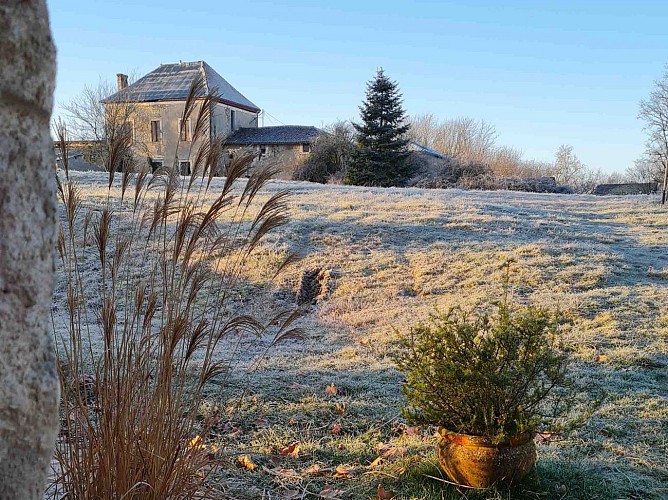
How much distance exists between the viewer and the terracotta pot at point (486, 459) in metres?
2.26

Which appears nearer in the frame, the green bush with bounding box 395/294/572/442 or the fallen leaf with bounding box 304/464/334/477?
the green bush with bounding box 395/294/572/442

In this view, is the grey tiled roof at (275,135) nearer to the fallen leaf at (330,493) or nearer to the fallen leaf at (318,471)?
the fallen leaf at (318,471)

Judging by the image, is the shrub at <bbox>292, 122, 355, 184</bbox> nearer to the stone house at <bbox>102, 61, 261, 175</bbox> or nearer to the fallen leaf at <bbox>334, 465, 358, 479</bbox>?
the stone house at <bbox>102, 61, 261, 175</bbox>

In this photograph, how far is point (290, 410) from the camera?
11.3ft

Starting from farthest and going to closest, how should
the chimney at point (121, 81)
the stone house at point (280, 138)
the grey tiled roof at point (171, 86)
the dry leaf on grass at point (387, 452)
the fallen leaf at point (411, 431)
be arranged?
the chimney at point (121, 81) < the stone house at point (280, 138) < the grey tiled roof at point (171, 86) < the fallen leaf at point (411, 431) < the dry leaf on grass at point (387, 452)

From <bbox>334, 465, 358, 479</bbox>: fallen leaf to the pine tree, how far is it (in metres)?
19.1

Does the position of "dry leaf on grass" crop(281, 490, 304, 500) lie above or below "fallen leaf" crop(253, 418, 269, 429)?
above

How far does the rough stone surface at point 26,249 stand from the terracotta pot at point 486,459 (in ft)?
6.05

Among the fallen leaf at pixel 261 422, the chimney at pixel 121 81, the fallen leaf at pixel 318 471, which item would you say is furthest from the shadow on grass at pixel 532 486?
the chimney at pixel 121 81

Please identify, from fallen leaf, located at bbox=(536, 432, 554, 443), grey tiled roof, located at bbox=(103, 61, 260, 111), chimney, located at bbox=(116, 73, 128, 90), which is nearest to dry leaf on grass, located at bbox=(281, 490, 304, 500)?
fallen leaf, located at bbox=(536, 432, 554, 443)

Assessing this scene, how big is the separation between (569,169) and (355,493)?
35.7 meters

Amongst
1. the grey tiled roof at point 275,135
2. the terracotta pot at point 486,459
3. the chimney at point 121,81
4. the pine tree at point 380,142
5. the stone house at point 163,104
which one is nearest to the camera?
the terracotta pot at point 486,459

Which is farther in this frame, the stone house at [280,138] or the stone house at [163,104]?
the stone house at [280,138]

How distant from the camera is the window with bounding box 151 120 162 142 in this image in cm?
2667
